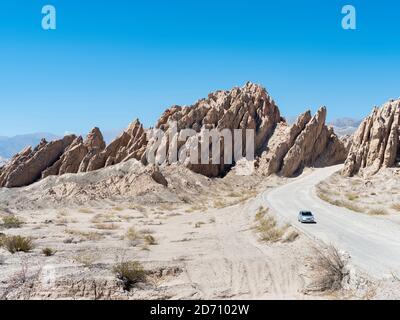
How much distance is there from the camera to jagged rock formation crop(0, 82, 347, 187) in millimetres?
68562

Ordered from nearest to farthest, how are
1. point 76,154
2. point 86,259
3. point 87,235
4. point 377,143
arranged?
1. point 86,259
2. point 87,235
3. point 377,143
4. point 76,154

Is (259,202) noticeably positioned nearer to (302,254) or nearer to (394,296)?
(302,254)

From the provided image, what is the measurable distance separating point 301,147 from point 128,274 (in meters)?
60.9

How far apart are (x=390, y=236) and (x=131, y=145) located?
178ft

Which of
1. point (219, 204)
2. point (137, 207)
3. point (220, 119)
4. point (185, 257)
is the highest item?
point (220, 119)

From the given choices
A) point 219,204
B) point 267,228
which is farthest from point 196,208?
point 267,228

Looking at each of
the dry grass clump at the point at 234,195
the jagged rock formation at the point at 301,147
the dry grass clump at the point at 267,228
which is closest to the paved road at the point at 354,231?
the dry grass clump at the point at 267,228

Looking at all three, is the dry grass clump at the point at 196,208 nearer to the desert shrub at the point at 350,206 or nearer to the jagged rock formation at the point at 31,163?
the desert shrub at the point at 350,206

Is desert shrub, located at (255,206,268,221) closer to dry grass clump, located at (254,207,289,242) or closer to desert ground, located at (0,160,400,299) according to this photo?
dry grass clump, located at (254,207,289,242)

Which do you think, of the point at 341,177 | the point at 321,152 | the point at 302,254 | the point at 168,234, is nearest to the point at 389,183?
the point at 341,177

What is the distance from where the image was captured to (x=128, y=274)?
55.5 feet

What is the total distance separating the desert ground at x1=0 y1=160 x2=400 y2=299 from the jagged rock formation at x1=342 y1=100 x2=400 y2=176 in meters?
16.2

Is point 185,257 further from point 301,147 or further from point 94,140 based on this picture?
point 301,147

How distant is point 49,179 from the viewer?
62531 millimetres
